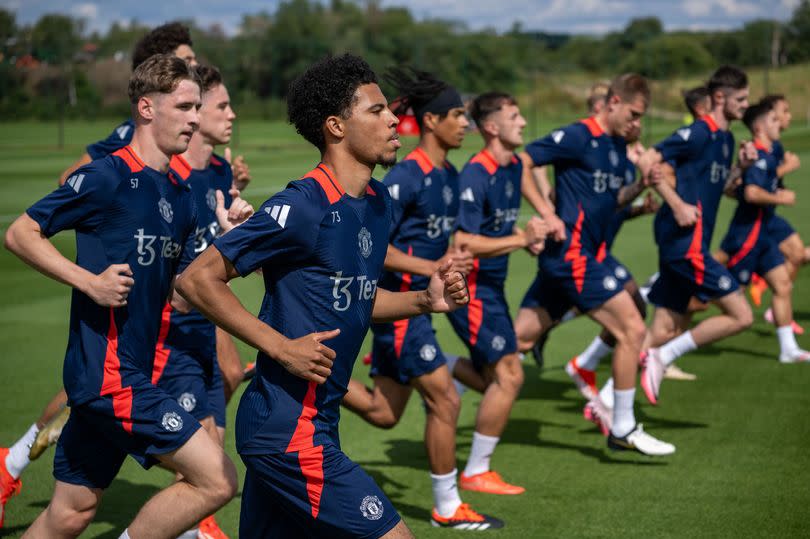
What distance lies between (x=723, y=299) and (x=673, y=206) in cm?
88

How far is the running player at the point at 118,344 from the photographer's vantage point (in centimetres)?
480

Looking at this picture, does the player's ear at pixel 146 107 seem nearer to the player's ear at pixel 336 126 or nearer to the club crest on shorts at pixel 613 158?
the player's ear at pixel 336 126

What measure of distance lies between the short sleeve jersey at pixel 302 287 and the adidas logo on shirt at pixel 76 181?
40.2 inches

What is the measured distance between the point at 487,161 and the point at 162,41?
2.35m

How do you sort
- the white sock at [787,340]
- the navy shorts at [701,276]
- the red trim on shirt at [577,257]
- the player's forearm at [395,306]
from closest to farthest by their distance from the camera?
the player's forearm at [395,306], the red trim on shirt at [577,257], the navy shorts at [701,276], the white sock at [787,340]

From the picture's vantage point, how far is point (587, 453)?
321 inches

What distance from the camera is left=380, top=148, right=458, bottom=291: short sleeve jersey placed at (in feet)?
23.0

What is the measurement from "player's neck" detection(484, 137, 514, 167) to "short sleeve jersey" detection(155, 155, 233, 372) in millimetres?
1850

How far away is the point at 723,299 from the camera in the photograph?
9133mm

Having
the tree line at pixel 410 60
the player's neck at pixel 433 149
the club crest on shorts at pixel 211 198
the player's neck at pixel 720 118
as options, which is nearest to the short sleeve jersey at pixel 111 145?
the club crest on shorts at pixel 211 198

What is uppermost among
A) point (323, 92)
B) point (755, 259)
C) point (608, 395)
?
point (323, 92)

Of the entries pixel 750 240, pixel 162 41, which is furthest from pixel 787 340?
pixel 162 41

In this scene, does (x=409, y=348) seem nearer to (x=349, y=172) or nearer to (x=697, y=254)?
(x=349, y=172)

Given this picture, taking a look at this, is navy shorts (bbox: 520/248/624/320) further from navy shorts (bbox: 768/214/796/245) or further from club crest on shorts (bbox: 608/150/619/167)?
navy shorts (bbox: 768/214/796/245)
